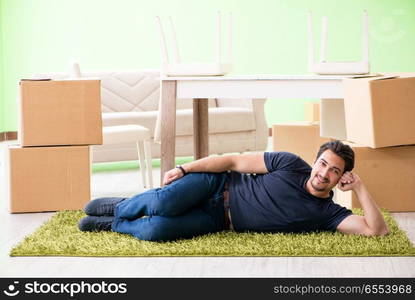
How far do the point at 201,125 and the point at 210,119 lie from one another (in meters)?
1.09

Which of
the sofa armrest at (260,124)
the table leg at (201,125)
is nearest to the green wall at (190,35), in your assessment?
the sofa armrest at (260,124)

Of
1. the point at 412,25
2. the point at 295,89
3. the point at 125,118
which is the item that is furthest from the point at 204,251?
the point at 412,25

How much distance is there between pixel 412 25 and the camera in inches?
348

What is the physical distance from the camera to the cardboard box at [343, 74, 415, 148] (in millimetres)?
4027

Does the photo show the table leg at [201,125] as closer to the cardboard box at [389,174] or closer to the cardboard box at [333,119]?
the cardboard box at [333,119]

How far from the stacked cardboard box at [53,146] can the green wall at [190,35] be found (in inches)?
171

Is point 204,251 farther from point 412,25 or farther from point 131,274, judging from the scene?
point 412,25

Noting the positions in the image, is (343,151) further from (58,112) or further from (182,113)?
(182,113)

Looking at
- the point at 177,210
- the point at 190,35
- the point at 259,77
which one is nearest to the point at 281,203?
the point at 177,210

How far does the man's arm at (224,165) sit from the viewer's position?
3.48 meters

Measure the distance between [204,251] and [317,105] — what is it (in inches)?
156

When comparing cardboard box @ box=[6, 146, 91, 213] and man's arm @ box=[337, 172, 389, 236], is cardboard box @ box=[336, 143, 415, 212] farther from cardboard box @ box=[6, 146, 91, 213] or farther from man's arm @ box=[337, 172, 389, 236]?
cardboard box @ box=[6, 146, 91, 213]

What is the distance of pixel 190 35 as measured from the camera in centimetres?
880

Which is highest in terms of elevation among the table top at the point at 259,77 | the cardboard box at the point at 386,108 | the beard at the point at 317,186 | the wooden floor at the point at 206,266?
the table top at the point at 259,77
